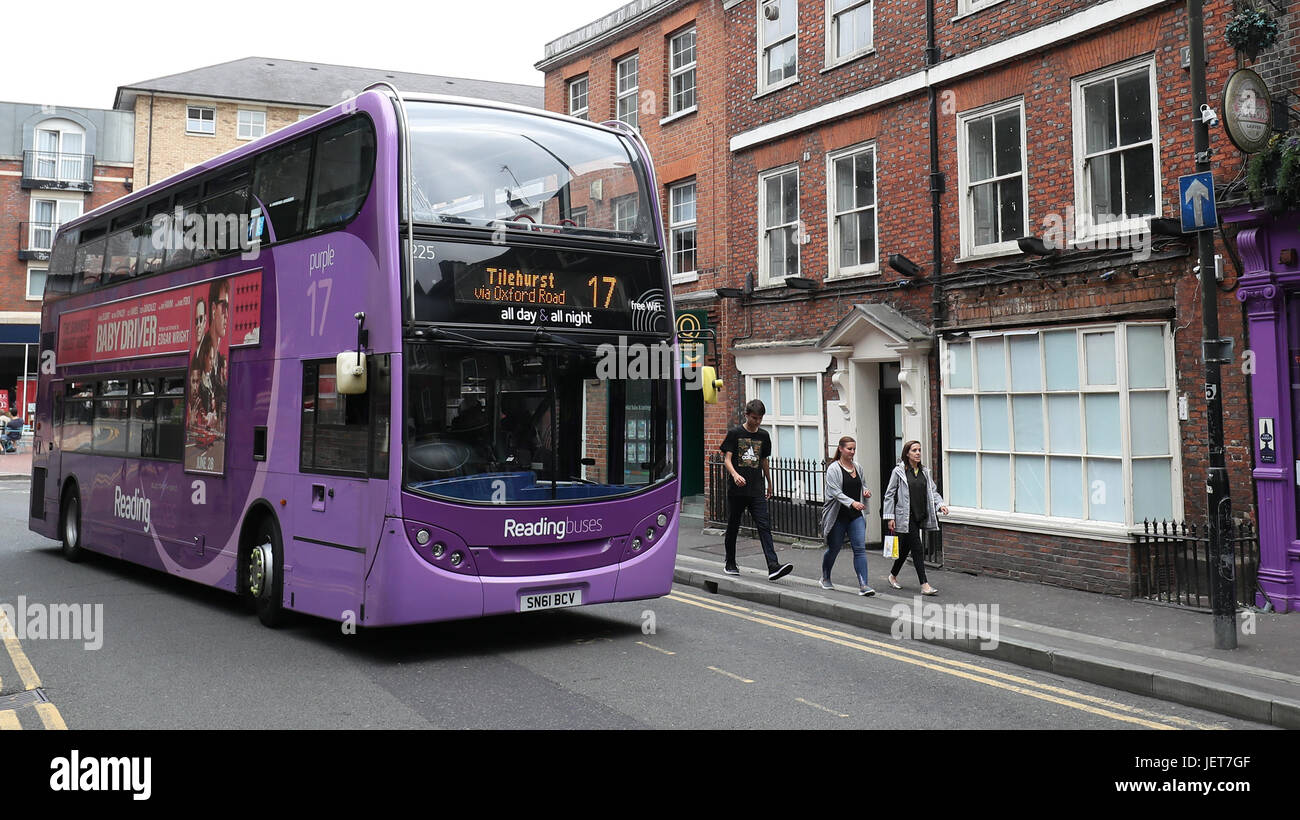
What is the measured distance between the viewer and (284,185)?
352 inches

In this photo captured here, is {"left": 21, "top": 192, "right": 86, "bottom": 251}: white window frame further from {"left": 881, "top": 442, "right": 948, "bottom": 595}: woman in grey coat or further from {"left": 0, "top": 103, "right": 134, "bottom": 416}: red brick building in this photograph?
Result: {"left": 881, "top": 442, "right": 948, "bottom": 595}: woman in grey coat

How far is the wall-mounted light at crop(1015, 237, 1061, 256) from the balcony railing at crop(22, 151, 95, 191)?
5125 cm

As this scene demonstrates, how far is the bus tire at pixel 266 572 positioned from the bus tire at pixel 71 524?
217 inches

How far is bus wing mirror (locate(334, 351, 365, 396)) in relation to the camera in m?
7.46

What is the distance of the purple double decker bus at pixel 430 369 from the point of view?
751cm

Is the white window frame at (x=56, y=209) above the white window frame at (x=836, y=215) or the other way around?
above

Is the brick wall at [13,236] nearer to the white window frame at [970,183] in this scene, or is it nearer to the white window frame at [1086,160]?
the white window frame at [970,183]

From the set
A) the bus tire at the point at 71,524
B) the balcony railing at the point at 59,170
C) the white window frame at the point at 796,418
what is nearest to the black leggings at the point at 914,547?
the white window frame at the point at 796,418

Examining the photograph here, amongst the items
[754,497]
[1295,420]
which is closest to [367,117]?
[754,497]

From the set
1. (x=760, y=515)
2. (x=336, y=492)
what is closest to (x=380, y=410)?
(x=336, y=492)

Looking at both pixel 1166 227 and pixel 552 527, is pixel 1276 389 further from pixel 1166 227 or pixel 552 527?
pixel 552 527

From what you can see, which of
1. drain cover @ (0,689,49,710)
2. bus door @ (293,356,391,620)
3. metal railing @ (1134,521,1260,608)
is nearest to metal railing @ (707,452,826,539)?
metal railing @ (1134,521,1260,608)

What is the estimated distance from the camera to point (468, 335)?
7625 mm
